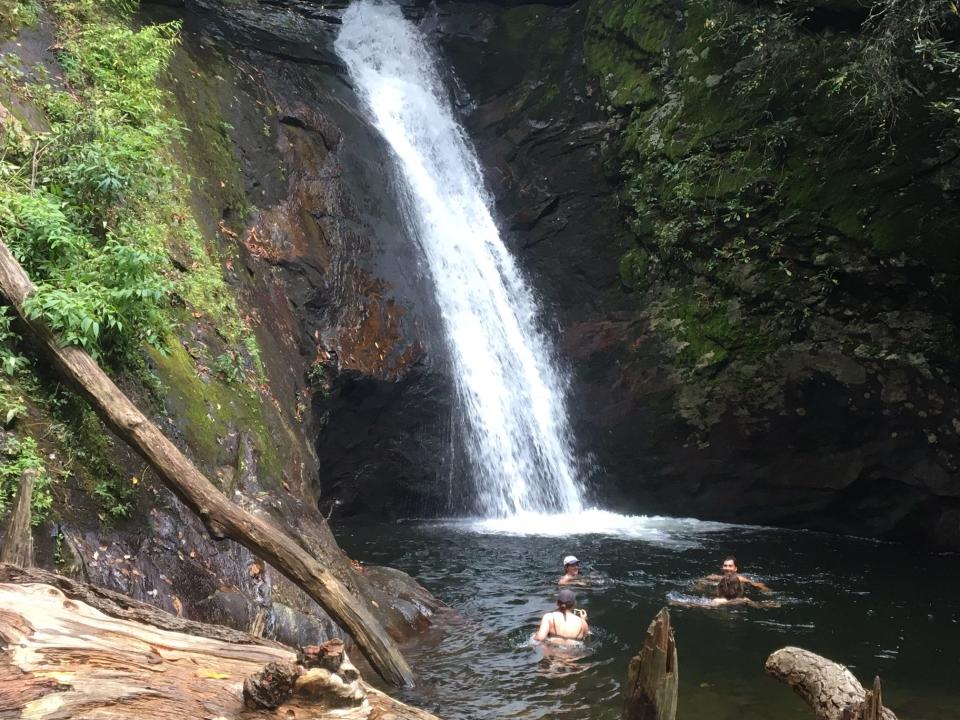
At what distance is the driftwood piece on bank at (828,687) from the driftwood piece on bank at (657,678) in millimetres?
486

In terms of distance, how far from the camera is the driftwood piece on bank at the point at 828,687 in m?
2.40

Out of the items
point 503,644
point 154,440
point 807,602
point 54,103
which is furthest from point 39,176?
point 807,602

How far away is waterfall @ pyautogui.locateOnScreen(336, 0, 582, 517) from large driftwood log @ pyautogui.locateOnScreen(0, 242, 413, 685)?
823 cm

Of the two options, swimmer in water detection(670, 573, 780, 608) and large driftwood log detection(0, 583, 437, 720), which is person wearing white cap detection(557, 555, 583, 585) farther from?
large driftwood log detection(0, 583, 437, 720)

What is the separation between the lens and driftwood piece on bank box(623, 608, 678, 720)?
2568 millimetres

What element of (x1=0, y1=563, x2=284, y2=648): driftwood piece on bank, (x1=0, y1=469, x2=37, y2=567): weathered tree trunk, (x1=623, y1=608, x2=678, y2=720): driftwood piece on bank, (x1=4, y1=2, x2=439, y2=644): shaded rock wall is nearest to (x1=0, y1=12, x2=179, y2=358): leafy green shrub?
(x1=4, y1=2, x2=439, y2=644): shaded rock wall

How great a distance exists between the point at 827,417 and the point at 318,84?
11692mm

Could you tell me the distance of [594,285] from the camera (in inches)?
569

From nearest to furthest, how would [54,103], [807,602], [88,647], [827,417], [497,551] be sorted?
[88,647] → [54,103] → [807,602] → [497,551] → [827,417]

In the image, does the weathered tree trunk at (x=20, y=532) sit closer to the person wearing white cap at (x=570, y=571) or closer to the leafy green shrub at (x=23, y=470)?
the leafy green shrub at (x=23, y=470)

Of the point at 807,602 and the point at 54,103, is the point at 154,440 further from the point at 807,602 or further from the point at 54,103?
the point at 807,602

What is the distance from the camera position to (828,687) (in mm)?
2568

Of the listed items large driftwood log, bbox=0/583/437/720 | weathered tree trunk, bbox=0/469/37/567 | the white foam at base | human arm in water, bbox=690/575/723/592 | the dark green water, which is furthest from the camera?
the white foam at base

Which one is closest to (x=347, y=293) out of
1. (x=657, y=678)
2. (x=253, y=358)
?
(x=253, y=358)
